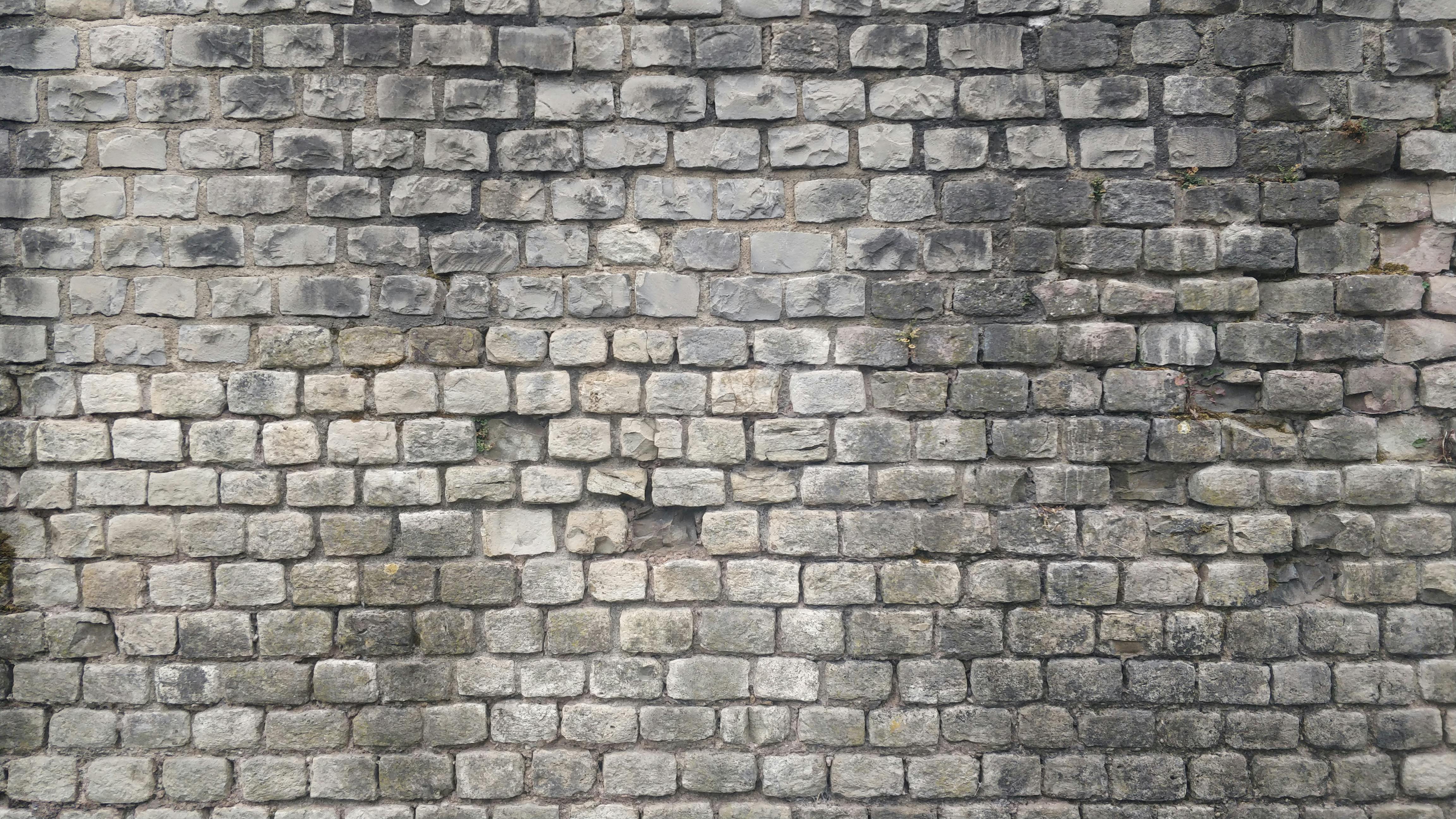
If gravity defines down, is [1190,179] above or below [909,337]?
above

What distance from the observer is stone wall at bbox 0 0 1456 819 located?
296 cm

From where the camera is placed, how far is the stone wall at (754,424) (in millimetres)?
2961

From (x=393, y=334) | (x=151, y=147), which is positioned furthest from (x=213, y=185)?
(x=393, y=334)

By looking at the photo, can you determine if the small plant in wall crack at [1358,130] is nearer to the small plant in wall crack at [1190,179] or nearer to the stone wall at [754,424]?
the stone wall at [754,424]

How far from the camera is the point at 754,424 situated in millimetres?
2984

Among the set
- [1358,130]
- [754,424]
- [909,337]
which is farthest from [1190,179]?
[754,424]

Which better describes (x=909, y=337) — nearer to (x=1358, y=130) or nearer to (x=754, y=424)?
(x=754, y=424)

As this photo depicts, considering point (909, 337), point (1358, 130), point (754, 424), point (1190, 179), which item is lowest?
point (754, 424)

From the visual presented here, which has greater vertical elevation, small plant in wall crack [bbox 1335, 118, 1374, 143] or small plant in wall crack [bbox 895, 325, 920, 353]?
small plant in wall crack [bbox 1335, 118, 1374, 143]

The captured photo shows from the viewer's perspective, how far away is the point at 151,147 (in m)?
3.02

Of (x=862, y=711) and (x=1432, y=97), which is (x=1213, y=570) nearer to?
(x=862, y=711)

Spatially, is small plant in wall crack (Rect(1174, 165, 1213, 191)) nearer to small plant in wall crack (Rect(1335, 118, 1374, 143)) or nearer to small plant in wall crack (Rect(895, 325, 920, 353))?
small plant in wall crack (Rect(1335, 118, 1374, 143))

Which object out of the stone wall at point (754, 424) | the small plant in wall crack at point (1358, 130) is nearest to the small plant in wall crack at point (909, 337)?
the stone wall at point (754, 424)

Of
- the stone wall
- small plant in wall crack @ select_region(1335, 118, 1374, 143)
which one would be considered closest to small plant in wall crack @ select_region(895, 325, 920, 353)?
the stone wall
